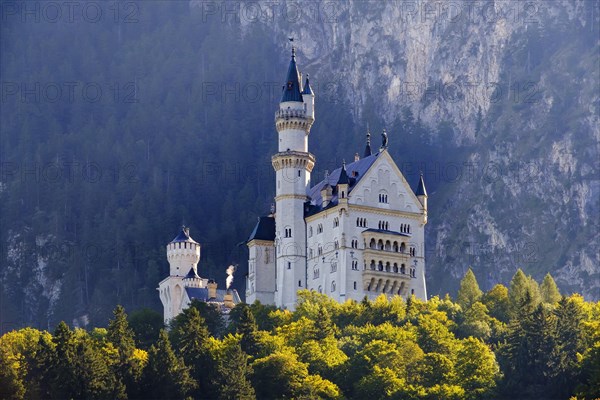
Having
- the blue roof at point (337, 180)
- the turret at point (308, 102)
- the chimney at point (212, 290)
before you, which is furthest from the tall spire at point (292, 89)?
the chimney at point (212, 290)

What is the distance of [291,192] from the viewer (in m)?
152

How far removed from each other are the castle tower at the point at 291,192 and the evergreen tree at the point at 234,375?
982 inches

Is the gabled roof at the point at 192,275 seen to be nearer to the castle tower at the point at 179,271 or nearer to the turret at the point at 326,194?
the castle tower at the point at 179,271

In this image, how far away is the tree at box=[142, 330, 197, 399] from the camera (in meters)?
121

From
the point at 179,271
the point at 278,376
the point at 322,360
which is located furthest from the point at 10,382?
the point at 179,271

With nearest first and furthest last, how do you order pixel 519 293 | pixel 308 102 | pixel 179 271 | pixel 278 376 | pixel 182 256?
pixel 278 376, pixel 519 293, pixel 308 102, pixel 179 271, pixel 182 256

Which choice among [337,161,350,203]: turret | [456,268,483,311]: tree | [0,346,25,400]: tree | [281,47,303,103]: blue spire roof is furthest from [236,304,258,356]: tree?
[281,47,303,103]: blue spire roof

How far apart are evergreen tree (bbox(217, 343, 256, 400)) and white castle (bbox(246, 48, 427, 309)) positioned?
23208 mm

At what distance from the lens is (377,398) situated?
402ft

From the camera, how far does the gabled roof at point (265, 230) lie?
6102 inches

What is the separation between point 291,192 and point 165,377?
108 ft

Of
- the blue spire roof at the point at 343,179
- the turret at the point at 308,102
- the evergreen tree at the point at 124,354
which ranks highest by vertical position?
the turret at the point at 308,102

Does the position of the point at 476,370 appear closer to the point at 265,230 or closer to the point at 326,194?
the point at 326,194

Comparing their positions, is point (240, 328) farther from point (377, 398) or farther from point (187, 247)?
point (187, 247)
